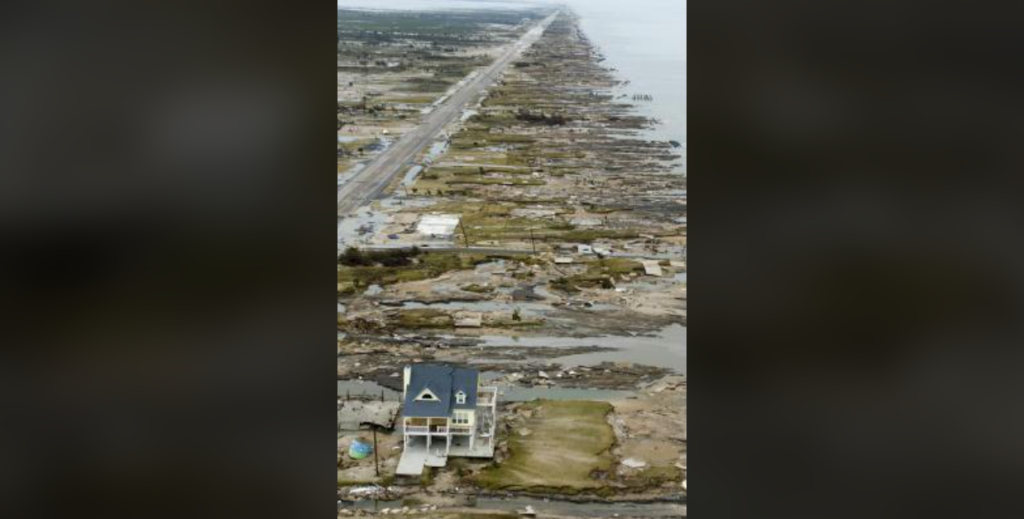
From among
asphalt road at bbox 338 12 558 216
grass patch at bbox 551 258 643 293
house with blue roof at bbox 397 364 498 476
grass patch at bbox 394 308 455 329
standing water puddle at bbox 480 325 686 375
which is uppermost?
asphalt road at bbox 338 12 558 216

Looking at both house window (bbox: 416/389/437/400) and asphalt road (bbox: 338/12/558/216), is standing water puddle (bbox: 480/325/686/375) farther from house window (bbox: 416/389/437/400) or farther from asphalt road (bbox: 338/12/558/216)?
asphalt road (bbox: 338/12/558/216)

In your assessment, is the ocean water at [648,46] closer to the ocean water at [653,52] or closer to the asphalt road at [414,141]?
the ocean water at [653,52]

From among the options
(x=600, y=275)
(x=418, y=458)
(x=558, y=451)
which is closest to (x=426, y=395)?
(x=418, y=458)

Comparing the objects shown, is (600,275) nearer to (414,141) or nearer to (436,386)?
(436,386)
